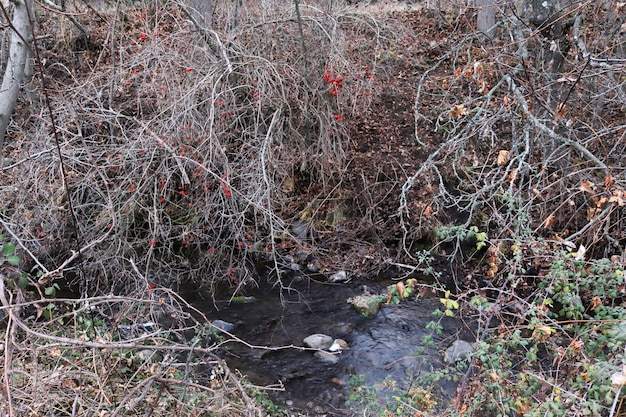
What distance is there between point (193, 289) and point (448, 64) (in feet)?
21.5

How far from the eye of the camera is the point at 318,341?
5191 millimetres

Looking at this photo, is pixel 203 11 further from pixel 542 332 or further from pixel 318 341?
pixel 542 332

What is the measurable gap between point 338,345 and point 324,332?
31cm

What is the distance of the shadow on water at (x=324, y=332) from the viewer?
14.8ft

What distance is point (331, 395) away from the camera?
4.48 m

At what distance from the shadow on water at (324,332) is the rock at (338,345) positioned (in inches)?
2.7

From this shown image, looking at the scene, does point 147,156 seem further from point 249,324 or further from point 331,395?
point 331,395

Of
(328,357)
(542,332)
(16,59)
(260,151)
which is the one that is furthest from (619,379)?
(260,151)

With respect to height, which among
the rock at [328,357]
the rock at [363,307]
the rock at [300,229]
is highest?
the rock at [300,229]

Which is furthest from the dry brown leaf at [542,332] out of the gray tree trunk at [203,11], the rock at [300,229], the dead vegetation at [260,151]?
the gray tree trunk at [203,11]

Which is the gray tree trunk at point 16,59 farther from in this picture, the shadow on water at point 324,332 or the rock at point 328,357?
the rock at point 328,357

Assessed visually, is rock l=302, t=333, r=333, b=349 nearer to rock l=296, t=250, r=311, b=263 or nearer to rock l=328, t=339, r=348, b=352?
rock l=328, t=339, r=348, b=352

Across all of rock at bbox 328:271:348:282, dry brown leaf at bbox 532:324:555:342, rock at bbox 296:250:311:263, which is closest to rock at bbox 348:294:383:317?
rock at bbox 328:271:348:282

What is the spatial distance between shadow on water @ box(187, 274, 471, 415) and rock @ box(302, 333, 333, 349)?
72 millimetres
